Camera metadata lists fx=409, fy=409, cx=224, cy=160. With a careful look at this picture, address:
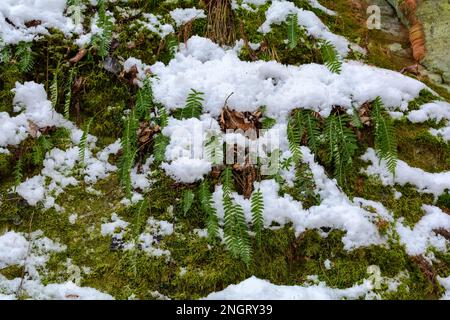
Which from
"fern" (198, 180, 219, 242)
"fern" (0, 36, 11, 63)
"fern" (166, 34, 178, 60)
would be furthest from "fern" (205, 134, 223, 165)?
"fern" (0, 36, 11, 63)

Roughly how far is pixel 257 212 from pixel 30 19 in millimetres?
3043

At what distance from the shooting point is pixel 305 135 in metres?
3.74

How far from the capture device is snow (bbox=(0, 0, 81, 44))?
4.00 m

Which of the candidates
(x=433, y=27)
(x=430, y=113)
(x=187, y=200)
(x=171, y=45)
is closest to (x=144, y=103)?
(x=171, y=45)

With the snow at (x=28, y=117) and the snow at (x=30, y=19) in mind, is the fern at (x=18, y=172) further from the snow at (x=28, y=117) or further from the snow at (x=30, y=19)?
the snow at (x=30, y=19)

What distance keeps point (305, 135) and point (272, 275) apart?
1329 millimetres

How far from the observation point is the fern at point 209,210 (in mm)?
3152

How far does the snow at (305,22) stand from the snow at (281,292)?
2.65m

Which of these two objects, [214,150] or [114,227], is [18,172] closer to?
[114,227]

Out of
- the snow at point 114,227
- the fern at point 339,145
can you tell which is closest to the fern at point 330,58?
the fern at point 339,145

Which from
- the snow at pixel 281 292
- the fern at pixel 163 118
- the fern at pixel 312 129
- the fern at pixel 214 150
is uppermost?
the fern at pixel 163 118

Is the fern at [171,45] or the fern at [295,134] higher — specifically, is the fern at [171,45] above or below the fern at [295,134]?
above

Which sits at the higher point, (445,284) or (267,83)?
(267,83)

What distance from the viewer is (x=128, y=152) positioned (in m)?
3.45
